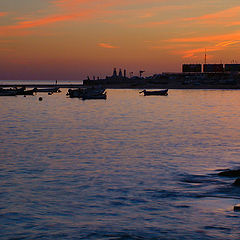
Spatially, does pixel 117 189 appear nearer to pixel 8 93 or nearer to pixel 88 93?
pixel 88 93

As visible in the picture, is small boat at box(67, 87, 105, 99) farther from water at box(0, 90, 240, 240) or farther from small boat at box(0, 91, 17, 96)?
water at box(0, 90, 240, 240)

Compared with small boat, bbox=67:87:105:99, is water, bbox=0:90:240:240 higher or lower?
lower

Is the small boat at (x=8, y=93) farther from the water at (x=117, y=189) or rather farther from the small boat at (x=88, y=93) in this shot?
the water at (x=117, y=189)

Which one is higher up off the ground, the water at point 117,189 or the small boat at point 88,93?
the small boat at point 88,93

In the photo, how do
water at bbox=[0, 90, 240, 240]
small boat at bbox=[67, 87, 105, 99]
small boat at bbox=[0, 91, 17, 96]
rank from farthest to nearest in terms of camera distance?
small boat at bbox=[0, 91, 17, 96] < small boat at bbox=[67, 87, 105, 99] < water at bbox=[0, 90, 240, 240]

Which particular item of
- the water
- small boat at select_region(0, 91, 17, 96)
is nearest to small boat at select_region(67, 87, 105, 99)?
small boat at select_region(0, 91, 17, 96)

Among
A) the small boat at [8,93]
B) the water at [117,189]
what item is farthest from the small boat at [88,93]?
the water at [117,189]

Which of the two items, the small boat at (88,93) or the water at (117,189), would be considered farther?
the small boat at (88,93)

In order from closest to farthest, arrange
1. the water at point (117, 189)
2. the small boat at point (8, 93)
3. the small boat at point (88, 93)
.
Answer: the water at point (117, 189) < the small boat at point (88, 93) < the small boat at point (8, 93)

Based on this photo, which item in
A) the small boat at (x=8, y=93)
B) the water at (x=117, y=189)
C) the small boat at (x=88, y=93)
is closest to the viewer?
the water at (x=117, y=189)

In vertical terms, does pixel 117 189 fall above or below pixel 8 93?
below

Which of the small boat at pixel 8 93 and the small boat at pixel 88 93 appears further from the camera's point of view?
the small boat at pixel 8 93

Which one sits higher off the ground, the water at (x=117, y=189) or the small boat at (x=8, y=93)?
the small boat at (x=8, y=93)

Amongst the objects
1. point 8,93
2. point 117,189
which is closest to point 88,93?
point 8,93
